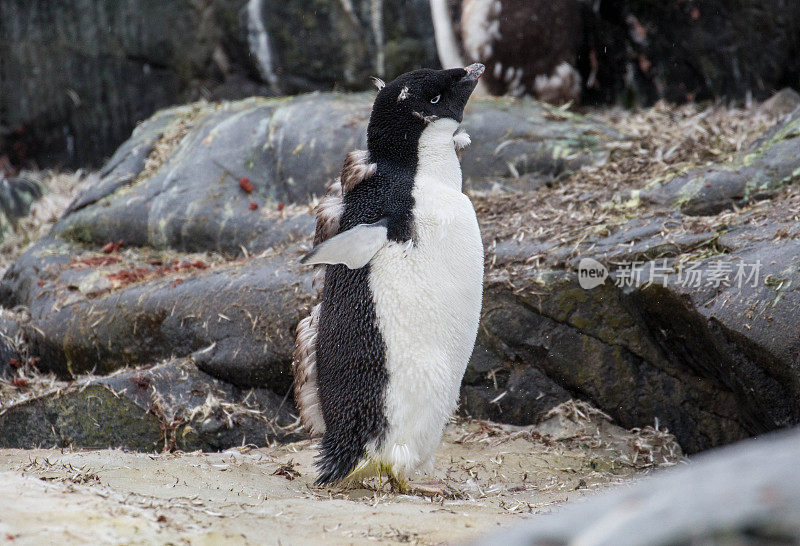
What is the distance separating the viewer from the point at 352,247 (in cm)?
288

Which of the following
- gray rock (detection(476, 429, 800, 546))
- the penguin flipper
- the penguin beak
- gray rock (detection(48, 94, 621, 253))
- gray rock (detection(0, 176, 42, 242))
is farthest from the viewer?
gray rock (detection(0, 176, 42, 242))

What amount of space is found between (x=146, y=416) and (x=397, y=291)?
1735 mm

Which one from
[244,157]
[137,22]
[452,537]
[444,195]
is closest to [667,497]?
[452,537]

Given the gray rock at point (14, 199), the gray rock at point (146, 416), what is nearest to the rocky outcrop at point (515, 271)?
the gray rock at point (146, 416)

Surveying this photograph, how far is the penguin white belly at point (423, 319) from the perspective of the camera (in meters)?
2.99

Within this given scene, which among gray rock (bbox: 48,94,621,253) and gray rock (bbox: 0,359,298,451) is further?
gray rock (bbox: 48,94,621,253)

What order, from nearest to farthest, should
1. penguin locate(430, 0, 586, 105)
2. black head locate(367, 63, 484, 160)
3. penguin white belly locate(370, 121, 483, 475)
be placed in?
penguin white belly locate(370, 121, 483, 475)
black head locate(367, 63, 484, 160)
penguin locate(430, 0, 586, 105)

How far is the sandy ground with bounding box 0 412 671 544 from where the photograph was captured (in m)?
2.07

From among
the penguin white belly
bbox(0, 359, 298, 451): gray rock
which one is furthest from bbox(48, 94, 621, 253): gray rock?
the penguin white belly

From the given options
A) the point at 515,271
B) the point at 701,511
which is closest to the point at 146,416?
the point at 515,271

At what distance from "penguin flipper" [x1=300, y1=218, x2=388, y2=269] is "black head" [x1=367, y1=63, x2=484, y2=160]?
43 centimetres

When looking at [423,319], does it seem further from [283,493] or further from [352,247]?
[283,493]

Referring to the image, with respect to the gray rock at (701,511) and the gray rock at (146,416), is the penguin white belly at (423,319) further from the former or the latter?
the gray rock at (701,511)

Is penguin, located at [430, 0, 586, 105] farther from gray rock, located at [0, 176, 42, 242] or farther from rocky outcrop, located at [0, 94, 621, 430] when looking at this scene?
gray rock, located at [0, 176, 42, 242]
